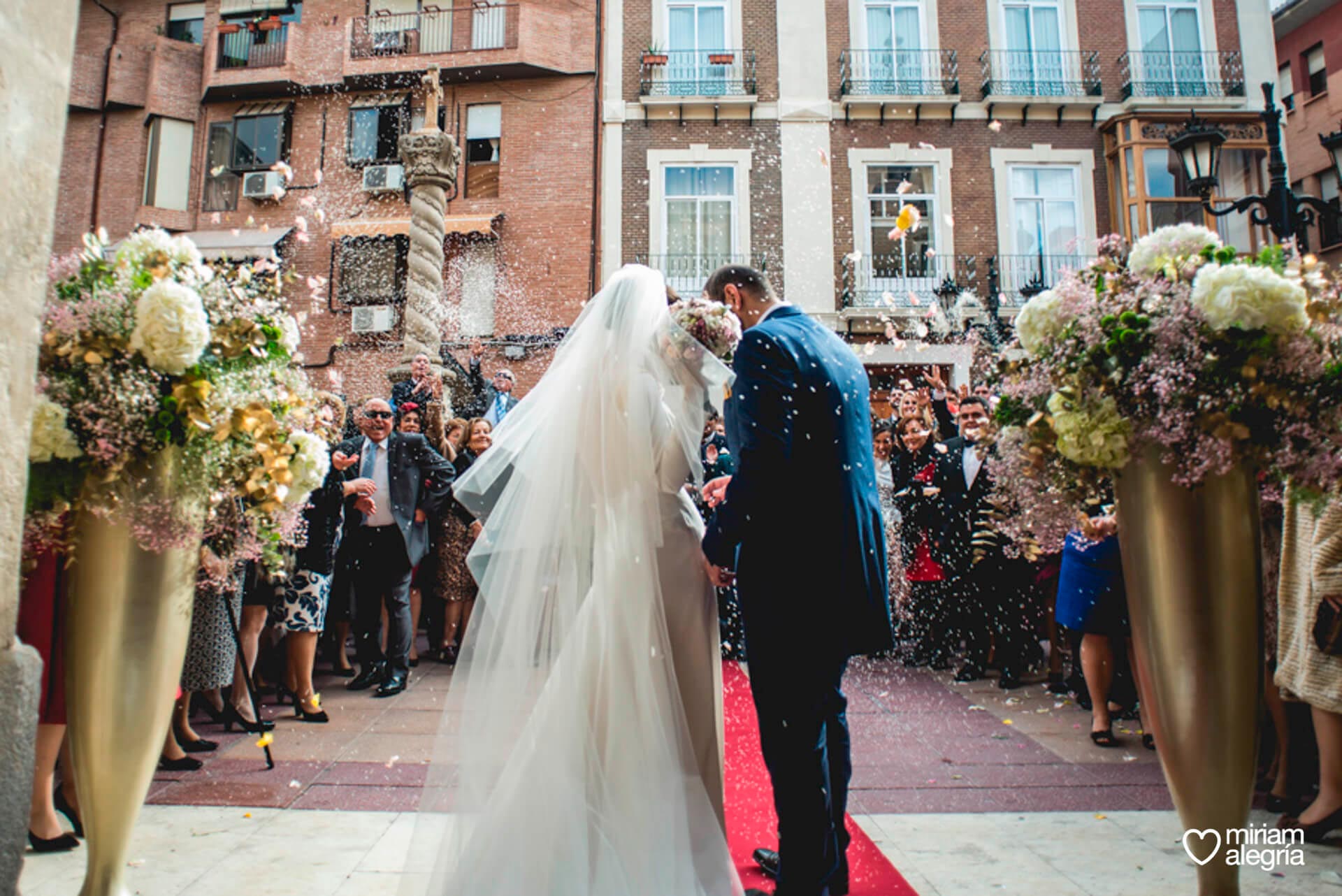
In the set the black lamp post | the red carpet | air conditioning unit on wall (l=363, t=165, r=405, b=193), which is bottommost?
the red carpet

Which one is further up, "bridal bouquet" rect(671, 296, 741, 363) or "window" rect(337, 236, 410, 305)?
"window" rect(337, 236, 410, 305)

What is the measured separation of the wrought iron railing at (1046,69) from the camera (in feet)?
49.3

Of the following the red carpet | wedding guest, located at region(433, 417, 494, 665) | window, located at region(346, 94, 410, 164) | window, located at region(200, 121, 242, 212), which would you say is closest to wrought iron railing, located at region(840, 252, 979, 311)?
window, located at region(346, 94, 410, 164)

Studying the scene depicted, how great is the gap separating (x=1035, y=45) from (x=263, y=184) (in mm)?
14566

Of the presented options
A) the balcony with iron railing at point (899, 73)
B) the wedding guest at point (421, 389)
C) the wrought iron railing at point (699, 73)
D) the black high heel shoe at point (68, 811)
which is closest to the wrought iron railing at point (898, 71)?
the balcony with iron railing at point (899, 73)

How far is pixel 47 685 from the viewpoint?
9.72 feet

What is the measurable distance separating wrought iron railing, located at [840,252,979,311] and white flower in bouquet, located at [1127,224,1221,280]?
40.3 feet

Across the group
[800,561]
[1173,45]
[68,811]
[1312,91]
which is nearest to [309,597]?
[68,811]

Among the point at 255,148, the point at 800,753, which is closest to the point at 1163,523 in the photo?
the point at 800,753

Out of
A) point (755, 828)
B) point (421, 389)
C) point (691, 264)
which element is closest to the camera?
point (755, 828)

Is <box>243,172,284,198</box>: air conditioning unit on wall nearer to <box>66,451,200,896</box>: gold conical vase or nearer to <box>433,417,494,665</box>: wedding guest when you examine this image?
<box>433,417,494,665</box>: wedding guest

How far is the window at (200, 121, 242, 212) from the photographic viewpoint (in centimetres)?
1659

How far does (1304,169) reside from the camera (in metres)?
18.9

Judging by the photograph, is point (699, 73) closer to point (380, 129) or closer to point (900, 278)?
point (900, 278)
